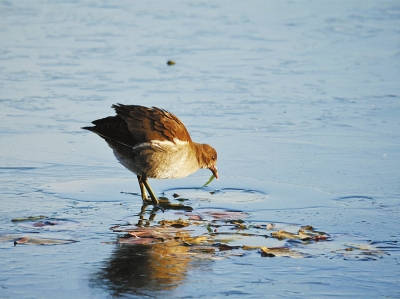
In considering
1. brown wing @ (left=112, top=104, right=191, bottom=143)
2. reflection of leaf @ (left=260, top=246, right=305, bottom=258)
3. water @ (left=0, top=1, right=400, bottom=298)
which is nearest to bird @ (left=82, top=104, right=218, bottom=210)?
brown wing @ (left=112, top=104, right=191, bottom=143)

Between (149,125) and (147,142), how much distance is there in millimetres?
196

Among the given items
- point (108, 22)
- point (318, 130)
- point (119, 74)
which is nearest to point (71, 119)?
point (119, 74)

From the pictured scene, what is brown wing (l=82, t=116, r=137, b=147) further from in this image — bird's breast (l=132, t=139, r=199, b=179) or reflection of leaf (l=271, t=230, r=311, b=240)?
reflection of leaf (l=271, t=230, r=311, b=240)

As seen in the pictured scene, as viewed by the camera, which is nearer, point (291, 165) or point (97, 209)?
point (97, 209)

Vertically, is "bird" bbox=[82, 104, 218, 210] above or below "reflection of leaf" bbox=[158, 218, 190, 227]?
above

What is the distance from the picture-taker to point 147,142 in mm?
7699

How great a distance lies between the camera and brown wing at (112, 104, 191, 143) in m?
7.71

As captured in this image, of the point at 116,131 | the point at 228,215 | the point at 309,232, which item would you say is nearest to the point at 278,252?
the point at 309,232

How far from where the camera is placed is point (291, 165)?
870cm

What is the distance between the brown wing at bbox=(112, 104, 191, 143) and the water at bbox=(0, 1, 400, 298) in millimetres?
639

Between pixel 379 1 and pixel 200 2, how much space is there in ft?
14.1

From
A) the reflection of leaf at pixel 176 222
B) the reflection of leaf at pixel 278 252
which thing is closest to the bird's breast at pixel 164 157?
the reflection of leaf at pixel 176 222

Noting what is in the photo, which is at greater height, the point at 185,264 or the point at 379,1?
the point at 379,1

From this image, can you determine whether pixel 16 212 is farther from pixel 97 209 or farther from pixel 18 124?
pixel 18 124
